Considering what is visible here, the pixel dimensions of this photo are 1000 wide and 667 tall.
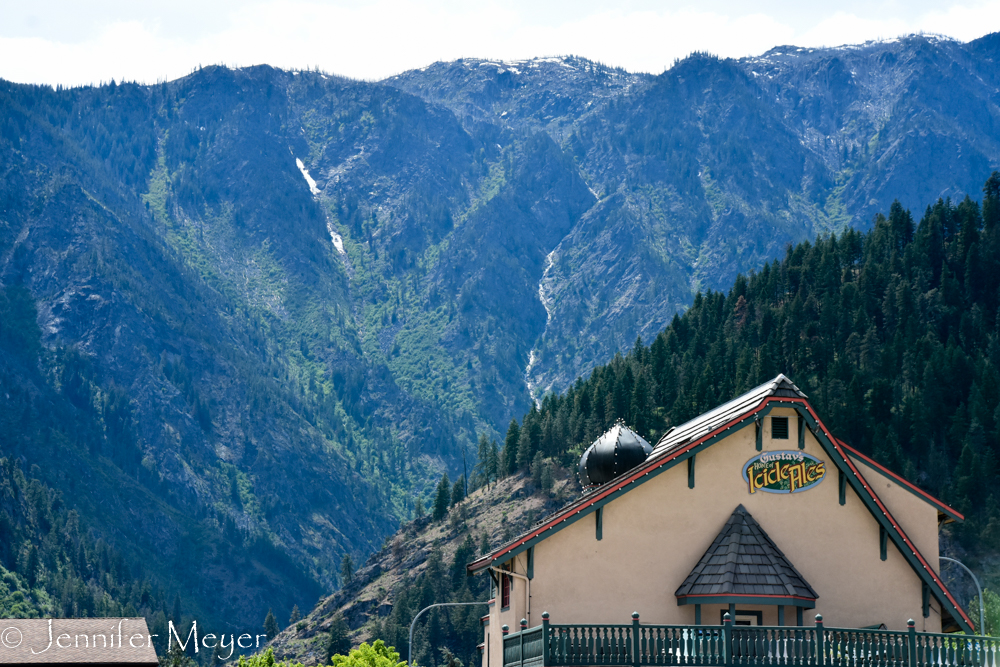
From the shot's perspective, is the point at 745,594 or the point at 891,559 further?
the point at 891,559

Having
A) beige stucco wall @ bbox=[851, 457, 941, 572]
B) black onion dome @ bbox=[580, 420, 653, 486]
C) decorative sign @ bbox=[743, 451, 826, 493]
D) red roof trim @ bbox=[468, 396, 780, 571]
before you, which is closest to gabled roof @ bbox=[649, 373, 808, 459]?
red roof trim @ bbox=[468, 396, 780, 571]

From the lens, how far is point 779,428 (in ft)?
168

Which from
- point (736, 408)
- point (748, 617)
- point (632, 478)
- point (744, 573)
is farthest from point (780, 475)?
point (632, 478)

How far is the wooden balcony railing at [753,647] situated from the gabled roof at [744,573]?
263cm

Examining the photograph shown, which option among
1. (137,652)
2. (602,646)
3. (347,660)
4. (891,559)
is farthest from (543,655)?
(137,652)

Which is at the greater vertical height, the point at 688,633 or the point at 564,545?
the point at 564,545

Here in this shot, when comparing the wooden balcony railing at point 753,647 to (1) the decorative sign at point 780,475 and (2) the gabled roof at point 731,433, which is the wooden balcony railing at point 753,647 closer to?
(2) the gabled roof at point 731,433

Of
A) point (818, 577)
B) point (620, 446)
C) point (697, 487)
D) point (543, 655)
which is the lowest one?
point (543, 655)

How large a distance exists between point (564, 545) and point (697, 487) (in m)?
5.58

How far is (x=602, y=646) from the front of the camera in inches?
1772

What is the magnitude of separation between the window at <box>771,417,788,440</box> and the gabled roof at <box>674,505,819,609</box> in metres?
3.22

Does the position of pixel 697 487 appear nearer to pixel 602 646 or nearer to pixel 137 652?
pixel 602 646

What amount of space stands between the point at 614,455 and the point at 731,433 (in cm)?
1480

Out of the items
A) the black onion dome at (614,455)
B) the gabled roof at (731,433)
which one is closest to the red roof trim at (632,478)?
the gabled roof at (731,433)
